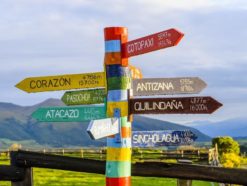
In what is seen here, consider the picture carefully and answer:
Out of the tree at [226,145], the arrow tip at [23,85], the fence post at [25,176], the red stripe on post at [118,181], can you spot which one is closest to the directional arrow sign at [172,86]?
the red stripe on post at [118,181]

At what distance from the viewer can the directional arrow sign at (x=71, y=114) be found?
7195 millimetres

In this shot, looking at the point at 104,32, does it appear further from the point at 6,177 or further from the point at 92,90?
the point at 6,177

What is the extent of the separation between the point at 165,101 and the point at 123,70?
2.34 feet

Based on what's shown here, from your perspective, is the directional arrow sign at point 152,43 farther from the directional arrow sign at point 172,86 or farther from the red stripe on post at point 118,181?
the red stripe on post at point 118,181

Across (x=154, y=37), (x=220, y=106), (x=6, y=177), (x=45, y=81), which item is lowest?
(x=6, y=177)

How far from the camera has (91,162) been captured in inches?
291

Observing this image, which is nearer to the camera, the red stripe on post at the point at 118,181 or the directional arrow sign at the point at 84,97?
the red stripe on post at the point at 118,181

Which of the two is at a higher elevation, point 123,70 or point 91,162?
point 123,70

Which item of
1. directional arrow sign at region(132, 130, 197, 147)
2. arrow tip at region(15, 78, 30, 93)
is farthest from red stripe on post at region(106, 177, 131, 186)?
arrow tip at region(15, 78, 30, 93)

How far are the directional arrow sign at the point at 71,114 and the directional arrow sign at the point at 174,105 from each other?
0.46 m

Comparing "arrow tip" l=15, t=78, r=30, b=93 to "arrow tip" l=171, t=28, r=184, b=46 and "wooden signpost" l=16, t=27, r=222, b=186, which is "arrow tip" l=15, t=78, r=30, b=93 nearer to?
"wooden signpost" l=16, t=27, r=222, b=186

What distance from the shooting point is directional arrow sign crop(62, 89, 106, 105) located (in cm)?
757

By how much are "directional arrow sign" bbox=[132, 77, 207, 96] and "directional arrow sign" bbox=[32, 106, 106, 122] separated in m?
0.61

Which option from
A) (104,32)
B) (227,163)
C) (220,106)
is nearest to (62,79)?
(104,32)
